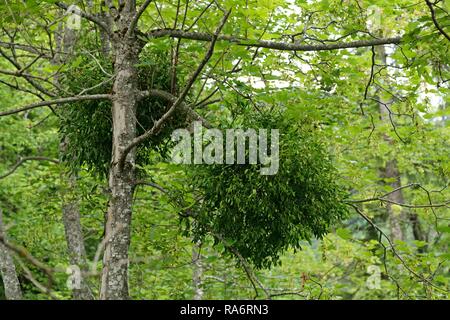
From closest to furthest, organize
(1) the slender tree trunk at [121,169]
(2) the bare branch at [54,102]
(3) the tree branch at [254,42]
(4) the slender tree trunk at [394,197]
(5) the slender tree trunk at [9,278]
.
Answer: (2) the bare branch at [54,102] < (1) the slender tree trunk at [121,169] < (3) the tree branch at [254,42] < (5) the slender tree trunk at [9,278] < (4) the slender tree trunk at [394,197]

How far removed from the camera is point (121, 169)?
13.8 feet

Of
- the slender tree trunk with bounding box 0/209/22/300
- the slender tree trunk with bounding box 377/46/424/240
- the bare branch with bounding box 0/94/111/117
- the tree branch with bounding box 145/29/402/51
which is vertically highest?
the tree branch with bounding box 145/29/402/51

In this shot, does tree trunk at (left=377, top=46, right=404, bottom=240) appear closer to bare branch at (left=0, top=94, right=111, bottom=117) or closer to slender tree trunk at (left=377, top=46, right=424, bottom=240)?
slender tree trunk at (left=377, top=46, right=424, bottom=240)

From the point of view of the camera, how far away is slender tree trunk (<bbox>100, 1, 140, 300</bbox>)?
13.3ft

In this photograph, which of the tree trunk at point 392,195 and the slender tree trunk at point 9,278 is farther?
the tree trunk at point 392,195

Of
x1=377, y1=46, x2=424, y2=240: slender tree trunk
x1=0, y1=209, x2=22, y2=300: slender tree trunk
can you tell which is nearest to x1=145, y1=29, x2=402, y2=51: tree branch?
x1=0, y1=209, x2=22, y2=300: slender tree trunk

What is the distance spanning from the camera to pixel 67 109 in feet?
16.3

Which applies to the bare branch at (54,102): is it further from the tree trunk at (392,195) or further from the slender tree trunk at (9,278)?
the tree trunk at (392,195)

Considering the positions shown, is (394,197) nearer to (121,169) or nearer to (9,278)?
(9,278)

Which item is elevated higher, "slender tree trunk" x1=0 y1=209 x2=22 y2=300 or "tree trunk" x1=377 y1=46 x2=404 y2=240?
"tree trunk" x1=377 y1=46 x2=404 y2=240

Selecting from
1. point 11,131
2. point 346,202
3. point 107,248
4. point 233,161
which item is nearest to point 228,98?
point 233,161

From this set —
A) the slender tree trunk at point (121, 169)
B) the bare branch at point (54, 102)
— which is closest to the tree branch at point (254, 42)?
the slender tree trunk at point (121, 169)

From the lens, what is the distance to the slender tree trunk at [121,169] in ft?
13.3
